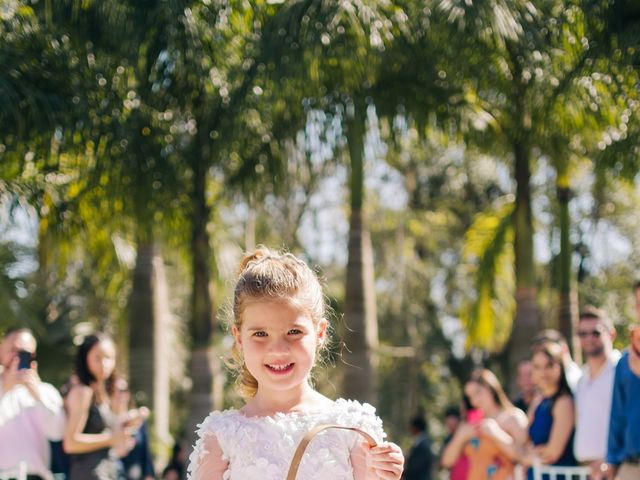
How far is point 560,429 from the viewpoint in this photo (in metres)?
6.42

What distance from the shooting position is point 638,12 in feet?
28.4

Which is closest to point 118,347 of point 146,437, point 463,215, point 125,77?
point 463,215

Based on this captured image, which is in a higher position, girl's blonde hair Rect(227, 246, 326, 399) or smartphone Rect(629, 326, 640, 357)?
smartphone Rect(629, 326, 640, 357)

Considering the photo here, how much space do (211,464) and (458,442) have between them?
4743 millimetres

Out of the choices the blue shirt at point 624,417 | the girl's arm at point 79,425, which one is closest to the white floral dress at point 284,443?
the blue shirt at point 624,417

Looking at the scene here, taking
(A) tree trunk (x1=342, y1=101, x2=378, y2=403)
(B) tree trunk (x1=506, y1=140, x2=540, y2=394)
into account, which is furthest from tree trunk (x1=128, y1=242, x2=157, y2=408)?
(B) tree trunk (x1=506, y1=140, x2=540, y2=394)

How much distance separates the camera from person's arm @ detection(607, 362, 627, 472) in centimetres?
534

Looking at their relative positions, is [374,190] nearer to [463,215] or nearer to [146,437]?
[463,215]

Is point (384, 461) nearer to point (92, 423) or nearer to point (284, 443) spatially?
point (284, 443)

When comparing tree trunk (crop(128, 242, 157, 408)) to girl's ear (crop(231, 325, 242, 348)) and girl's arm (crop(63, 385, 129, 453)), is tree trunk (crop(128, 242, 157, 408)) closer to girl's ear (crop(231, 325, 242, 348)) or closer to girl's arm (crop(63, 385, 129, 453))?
girl's arm (crop(63, 385, 129, 453))

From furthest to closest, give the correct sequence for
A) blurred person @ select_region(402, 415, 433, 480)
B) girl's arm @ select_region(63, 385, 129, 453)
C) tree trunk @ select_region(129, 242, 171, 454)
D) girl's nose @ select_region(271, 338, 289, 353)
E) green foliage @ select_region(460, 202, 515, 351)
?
green foliage @ select_region(460, 202, 515, 351) → tree trunk @ select_region(129, 242, 171, 454) → blurred person @ select_region(402, 415, 433, 480) → girl's arm @ select_region(63, 385, 129, 453) → girl's nose @ select_region(271, 338, 289, 353)

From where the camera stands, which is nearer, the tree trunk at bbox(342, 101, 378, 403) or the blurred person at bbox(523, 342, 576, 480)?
the blurred person at bbox(523, 342, 576, 480)

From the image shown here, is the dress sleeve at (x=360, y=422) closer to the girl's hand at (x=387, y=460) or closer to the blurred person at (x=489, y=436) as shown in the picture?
the girl's hand at (x=387, y=460)

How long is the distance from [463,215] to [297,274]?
68.2ft
